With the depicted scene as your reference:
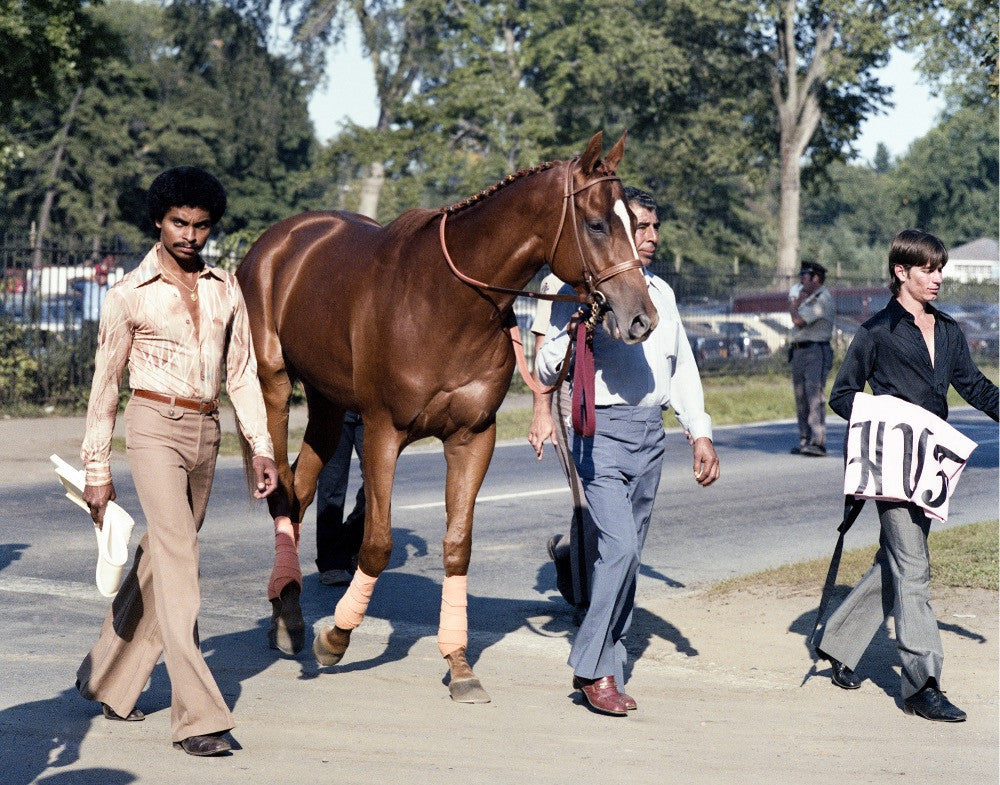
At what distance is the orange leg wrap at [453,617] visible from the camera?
20.6 ft

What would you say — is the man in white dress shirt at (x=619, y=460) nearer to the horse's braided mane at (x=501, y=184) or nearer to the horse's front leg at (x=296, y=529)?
the horse's braided mane at (x=501, y=184)

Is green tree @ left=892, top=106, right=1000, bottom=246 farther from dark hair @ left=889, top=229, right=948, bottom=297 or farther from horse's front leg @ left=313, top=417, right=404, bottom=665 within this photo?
horse's front leg @ left=313, top=417, right=404, bottom=665

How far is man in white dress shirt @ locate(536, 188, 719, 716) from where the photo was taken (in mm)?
6086

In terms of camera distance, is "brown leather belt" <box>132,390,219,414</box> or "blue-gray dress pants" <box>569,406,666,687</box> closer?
"brown leather belt" <box>132,390,219,414</box>

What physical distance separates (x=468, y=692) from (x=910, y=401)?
2288mm

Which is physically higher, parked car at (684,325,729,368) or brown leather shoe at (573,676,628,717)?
brown leather shoe at (573,676,628,717)

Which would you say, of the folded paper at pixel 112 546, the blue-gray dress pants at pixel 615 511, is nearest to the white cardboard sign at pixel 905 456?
the blue-gray dress pants at pixel 615 511

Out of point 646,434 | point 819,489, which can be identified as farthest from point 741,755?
point 819,489

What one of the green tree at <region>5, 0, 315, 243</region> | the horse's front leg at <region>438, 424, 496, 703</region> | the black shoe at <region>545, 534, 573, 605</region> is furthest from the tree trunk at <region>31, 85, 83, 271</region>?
the horse's front leg at <region>438, 424, 496, 703</region>

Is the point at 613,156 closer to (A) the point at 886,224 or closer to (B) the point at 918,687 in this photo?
(B) the point at 918,687

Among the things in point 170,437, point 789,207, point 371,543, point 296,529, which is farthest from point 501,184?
point 789,207

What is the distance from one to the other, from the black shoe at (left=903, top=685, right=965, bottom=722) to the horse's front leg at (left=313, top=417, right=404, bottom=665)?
2295mm

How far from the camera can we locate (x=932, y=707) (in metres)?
6.19

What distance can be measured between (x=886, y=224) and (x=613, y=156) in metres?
128
